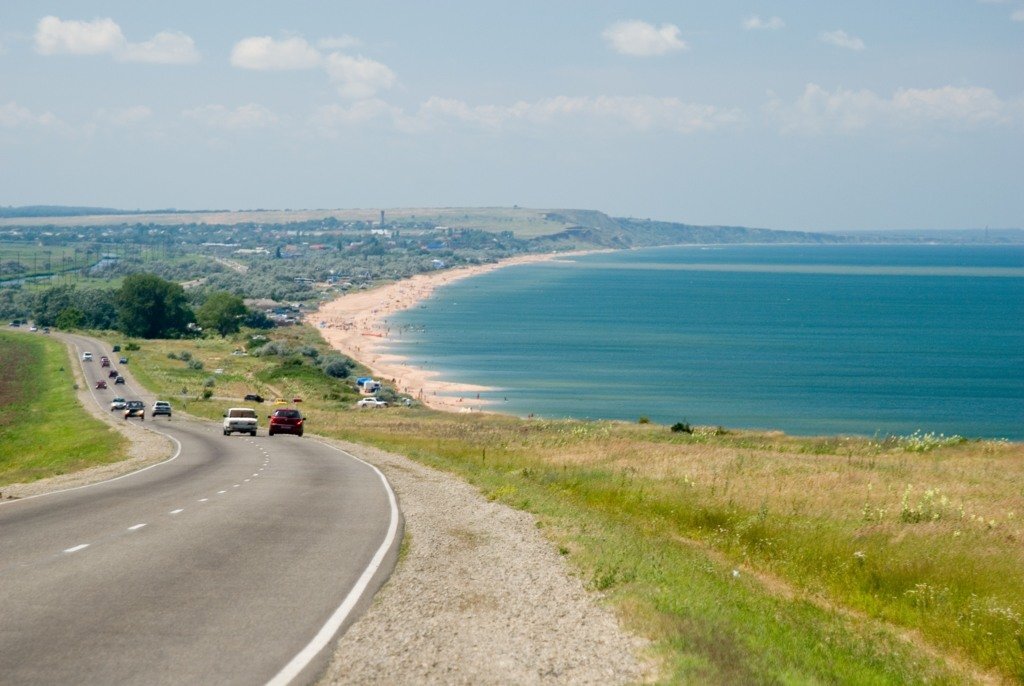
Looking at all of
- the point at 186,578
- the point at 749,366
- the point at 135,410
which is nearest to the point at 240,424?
the point at 135,410

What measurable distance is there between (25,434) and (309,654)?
5874 centimetres

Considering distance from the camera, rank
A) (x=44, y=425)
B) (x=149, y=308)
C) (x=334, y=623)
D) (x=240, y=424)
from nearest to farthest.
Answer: (x=334, y=623) → (x=240, y=424) → (x=44, y=425) → (x=149, y=308)

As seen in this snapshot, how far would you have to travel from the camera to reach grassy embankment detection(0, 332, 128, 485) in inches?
1700

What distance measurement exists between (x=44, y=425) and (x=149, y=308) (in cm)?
9190

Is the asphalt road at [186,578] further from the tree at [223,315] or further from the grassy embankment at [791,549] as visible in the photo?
the tree at [223,315]

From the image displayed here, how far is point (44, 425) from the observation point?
213 ft

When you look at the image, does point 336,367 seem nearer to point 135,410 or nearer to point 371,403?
point 371,403

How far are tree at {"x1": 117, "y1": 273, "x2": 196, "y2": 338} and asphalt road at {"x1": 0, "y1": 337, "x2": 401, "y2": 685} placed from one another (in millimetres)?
132350

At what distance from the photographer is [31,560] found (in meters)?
14.5

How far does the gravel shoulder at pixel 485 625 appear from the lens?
976 centimetres

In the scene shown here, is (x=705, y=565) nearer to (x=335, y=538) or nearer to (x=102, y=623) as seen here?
(x=335, y=538)

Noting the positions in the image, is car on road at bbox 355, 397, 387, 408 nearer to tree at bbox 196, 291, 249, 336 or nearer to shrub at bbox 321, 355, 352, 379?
shrub at bbox 321, 355, 352, 379

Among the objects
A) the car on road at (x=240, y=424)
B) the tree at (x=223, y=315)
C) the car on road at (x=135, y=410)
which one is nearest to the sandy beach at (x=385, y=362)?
the tree at (x=223, y=315)

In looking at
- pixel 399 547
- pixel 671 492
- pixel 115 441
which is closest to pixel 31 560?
pixel 399 547
